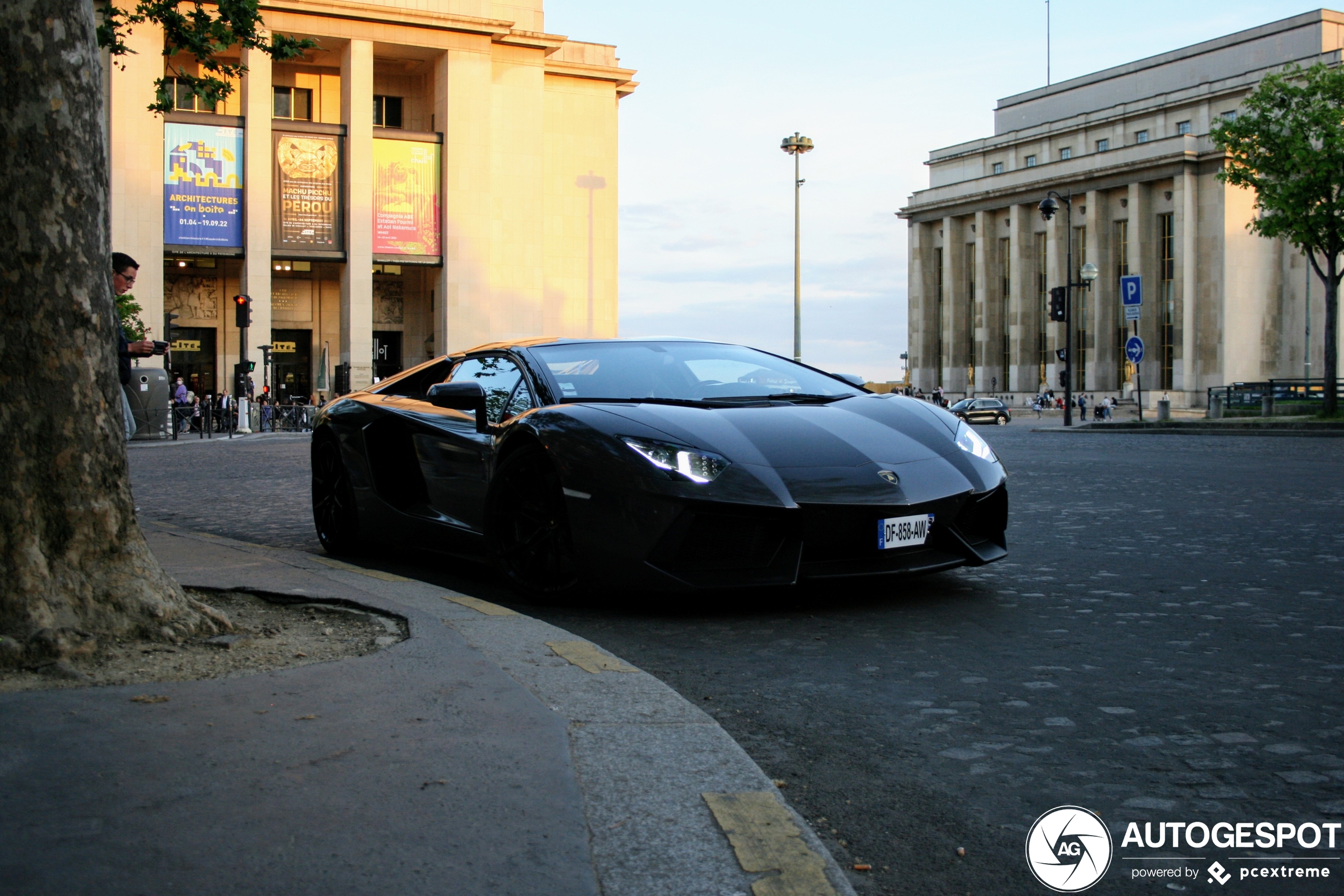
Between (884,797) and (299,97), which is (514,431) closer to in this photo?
(884,797)

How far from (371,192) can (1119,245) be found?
51.0 m

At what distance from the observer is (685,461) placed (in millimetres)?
5000

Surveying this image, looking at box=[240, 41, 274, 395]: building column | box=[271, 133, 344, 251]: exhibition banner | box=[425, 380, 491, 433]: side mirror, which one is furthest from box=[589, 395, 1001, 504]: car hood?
box=[271, 133, 344, 251]: exhibition banner

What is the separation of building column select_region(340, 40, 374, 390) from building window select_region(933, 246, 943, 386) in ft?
183

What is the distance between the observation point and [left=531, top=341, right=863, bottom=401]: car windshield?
593 cm

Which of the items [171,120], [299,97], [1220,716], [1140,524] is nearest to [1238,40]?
[299,97]

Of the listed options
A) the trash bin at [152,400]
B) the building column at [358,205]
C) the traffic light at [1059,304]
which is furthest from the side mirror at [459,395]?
the building column at [358,205]

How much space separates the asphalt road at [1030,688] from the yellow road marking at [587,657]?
0.22 meters

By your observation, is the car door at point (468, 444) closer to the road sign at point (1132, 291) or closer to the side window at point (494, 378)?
the side window at point (494, 378)

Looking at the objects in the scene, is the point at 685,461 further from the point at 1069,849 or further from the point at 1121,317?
the point at 1121,317

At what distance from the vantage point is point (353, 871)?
2.16m

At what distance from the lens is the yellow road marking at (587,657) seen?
3832 mm

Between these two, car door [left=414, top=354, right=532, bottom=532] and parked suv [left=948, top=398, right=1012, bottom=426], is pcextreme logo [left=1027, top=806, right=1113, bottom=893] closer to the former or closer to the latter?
car door [left=414, top=354, right=532, bottom=532]

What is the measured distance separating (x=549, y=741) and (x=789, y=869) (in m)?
0.85
